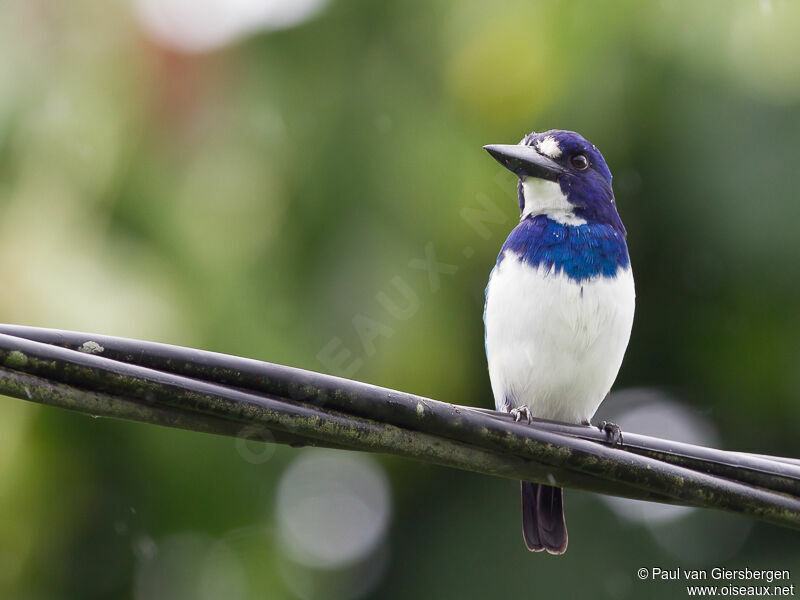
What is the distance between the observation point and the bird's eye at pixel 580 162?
A: 418 centimetres

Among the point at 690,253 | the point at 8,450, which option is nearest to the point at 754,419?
the point at 690,253

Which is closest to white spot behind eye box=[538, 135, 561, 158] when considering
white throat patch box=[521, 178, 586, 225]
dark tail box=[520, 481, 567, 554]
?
white throat patch box=[521, 178, 586, 225]

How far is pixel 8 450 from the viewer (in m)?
4.66

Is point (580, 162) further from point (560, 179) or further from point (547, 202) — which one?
point (547, 202)

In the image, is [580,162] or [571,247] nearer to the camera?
[571,247]

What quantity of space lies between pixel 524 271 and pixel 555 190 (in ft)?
Result: 1.33

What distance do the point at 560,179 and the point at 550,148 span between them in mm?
161

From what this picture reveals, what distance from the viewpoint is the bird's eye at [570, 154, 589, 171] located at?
165 inches

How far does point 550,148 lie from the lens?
13.8ft

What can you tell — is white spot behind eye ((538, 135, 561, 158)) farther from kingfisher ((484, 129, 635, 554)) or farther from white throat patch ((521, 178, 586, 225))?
white throat patch ((521, 178, 586, 225))

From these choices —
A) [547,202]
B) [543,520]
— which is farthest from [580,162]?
[543,520]
